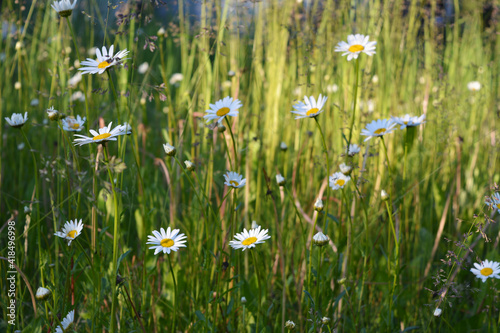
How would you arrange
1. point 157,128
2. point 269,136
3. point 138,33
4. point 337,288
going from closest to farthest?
1. point 138,33
2. point 337,288
3. point 269,136
4. point 157,128

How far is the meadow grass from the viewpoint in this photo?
2.79 feet

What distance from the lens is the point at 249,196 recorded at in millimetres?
1385

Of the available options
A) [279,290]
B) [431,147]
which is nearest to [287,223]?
[279,290]

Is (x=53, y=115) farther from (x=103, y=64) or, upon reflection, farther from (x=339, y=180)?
(x=339, y=180)

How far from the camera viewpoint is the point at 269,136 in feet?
5.43

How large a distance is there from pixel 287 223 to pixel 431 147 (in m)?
0.92

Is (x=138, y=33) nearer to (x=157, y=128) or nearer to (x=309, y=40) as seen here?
(x=309, y=40)

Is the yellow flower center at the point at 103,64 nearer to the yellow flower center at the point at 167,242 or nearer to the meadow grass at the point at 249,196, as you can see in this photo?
the meadow grass at the point at 249,196

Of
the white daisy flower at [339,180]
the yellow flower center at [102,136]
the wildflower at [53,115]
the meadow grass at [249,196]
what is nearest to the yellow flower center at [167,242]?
the meadow grass at [249,196]

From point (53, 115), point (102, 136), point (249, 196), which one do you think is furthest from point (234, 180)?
point (249, 196)

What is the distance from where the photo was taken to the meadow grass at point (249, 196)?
0.85 meters

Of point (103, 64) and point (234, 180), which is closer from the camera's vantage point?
point (103, 64)

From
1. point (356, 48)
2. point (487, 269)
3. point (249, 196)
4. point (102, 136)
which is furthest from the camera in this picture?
point (249, 196)

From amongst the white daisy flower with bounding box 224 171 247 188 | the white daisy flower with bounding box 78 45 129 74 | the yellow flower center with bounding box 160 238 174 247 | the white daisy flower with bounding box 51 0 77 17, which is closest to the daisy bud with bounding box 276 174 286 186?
the white daisy flower with bounding box 224 171 247 188
